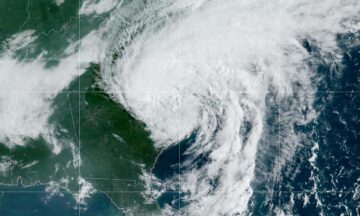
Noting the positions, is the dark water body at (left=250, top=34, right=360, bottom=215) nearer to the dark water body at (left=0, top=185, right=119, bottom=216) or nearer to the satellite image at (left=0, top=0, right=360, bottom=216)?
the satellite image at (left=0, top=0, right=360, bottom=216)

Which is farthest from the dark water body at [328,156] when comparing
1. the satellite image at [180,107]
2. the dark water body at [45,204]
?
the dark water body at [45,204]

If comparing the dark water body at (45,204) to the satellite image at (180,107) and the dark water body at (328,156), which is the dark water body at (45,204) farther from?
the dark water body at (328,156)

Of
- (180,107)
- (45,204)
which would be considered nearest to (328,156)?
(180,107)

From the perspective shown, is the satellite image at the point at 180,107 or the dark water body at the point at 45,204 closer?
the satellite image at the point at 180,107

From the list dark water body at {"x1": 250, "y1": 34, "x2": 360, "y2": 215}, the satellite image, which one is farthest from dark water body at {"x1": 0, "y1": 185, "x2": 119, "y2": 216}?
dark water body at {"x1": 250, "y1": 34, "x2": 360, "y2": 215}

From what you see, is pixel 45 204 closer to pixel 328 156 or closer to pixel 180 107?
pixel 180 107
